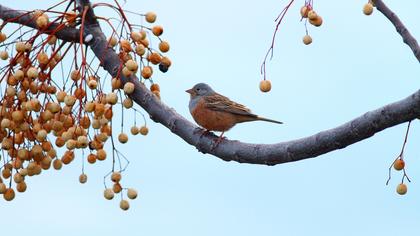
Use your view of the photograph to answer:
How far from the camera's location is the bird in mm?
7027

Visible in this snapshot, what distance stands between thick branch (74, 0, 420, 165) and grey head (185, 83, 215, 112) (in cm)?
269

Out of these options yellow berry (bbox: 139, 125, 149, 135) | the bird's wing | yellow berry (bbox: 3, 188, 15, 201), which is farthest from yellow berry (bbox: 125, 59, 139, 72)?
the bird's wing

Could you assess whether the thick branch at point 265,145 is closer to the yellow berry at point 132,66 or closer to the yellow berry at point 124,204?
the yellow berry at point 132,66

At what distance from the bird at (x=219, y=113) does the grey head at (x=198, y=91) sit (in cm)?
17

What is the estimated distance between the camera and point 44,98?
4727mm

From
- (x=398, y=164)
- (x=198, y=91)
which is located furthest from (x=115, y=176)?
(x=198, y=91)

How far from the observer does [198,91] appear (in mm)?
8156

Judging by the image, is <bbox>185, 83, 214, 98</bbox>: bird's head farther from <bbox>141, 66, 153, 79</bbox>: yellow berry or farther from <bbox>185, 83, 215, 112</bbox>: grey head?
<bbox>141, 66, 153, 79</bbox>: yellow berry

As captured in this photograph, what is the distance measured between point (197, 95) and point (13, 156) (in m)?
3.36

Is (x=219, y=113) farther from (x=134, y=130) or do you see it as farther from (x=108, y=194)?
(x=108, y=194)

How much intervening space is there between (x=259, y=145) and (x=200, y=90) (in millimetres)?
3860

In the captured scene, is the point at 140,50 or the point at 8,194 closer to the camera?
the point at 140,50

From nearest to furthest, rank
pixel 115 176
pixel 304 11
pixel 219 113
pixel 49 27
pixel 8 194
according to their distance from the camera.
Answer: pixel 304 11, pixel 115 176, pixel 49 27, pixel 8 194, pixel 219 113

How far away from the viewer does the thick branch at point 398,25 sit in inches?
146
